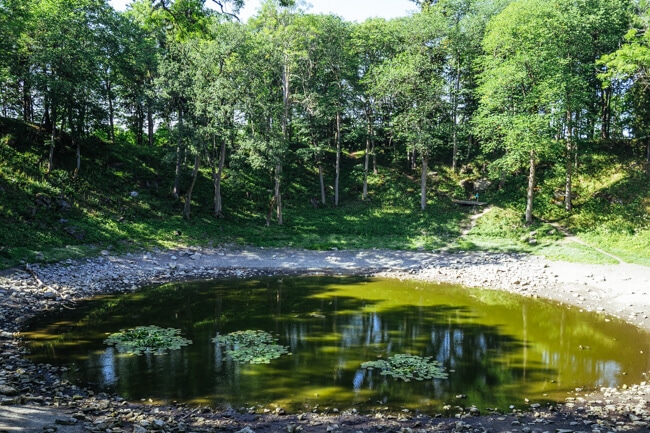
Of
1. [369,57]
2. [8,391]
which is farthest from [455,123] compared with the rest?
[8,391]

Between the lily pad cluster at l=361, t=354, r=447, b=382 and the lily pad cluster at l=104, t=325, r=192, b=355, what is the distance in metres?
7.20

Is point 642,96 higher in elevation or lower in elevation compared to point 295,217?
higher

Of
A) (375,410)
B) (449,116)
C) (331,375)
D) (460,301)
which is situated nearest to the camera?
(375,410)

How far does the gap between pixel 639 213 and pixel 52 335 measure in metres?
38.3

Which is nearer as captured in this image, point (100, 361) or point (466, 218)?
point (100, 361)

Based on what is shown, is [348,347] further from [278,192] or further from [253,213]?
[253,213]

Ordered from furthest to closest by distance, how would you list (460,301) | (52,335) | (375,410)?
(460,301), (52,335), (375,410)

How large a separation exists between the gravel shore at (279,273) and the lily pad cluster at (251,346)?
12.5ft

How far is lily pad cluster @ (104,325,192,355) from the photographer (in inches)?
597

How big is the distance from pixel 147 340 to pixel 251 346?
3944mm

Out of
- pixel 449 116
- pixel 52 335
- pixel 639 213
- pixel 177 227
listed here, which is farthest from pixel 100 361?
pixel 449 116

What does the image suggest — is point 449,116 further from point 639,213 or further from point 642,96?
point 639,213

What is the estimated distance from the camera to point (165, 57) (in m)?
34.0

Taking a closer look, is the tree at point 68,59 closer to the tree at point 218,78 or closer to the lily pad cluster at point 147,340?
the tree at point 218,78
